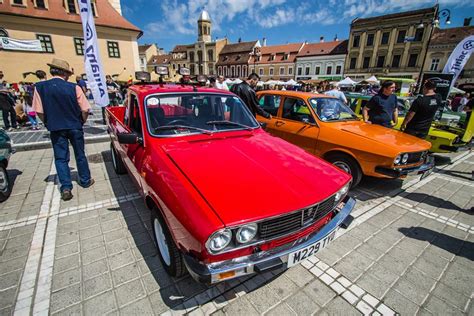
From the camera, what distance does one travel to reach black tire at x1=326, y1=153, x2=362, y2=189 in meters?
4.14

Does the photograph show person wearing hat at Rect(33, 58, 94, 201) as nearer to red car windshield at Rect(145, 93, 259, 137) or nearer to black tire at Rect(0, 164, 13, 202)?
black tire at Rect(0, 164, 13, 202)

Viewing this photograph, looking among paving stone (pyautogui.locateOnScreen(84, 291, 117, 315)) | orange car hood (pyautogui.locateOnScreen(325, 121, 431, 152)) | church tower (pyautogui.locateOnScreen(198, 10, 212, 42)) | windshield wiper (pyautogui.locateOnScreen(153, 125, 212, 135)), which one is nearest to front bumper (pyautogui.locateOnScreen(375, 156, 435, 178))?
orange car hood (pyautogui.locateOnScreen(325, 121, 431, 152))

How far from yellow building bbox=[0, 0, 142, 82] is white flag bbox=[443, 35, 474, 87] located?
20549 millimetres

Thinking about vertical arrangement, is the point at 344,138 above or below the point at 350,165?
above

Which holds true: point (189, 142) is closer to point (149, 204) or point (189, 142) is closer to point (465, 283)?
point (149, 204)

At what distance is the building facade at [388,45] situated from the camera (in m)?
34.1

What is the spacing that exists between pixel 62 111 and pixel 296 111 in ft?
14.6

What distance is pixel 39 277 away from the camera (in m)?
2.32

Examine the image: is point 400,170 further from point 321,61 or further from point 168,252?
point 321,61

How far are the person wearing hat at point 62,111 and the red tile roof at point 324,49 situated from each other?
158 ft

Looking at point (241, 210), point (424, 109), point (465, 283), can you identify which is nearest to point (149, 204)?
point (241, 210)

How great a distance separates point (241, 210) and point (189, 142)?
1331 millimetres

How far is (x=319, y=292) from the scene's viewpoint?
7.41ft

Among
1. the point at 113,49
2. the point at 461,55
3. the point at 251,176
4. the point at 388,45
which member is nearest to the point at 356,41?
the point at 388,45
